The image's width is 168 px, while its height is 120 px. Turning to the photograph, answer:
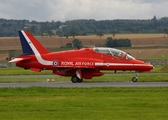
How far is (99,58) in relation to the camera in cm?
3859

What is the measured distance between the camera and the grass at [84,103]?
19766 millimetres

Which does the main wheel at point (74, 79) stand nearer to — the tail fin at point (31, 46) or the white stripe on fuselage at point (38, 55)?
the white stripe on fuselage at point (38, 55)

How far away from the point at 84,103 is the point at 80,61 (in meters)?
15.6

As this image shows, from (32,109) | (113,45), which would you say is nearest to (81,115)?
(32,109)

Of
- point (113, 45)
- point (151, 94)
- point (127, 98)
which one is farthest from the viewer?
point (113, 45)

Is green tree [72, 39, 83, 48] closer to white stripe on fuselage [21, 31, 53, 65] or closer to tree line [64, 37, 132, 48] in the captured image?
tree line [64, 37, 132, 48]

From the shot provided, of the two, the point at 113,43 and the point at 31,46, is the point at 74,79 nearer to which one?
the point at 31,46

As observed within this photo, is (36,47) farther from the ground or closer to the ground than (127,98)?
farther from the ground

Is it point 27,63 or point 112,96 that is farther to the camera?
point 27,63

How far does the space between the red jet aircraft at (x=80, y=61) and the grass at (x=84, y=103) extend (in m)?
8.58

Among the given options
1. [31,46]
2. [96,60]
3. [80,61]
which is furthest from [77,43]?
[96,60]

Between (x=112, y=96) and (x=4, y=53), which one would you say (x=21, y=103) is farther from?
(x=4, y=53)

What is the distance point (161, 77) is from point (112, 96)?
1431cm

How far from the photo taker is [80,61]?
3862 cm
